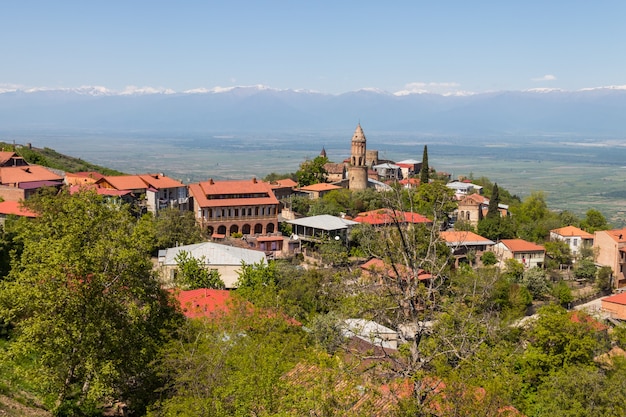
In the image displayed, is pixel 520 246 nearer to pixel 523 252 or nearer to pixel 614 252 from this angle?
pixel 523 252

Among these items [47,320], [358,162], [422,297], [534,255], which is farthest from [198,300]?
[358,162]

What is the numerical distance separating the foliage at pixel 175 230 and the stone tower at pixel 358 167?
28195 millimetres

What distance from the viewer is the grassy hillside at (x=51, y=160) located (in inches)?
2437

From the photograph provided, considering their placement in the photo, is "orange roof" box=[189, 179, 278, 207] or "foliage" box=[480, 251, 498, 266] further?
"orange roof" box=[189, 179, 278, 207]

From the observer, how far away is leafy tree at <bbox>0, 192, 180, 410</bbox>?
15.0 metres

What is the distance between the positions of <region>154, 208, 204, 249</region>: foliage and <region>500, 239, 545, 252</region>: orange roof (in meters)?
22.8

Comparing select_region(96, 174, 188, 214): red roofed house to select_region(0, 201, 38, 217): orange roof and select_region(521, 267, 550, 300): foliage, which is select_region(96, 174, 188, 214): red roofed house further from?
select_region(521, 267, 550, 300): foliage

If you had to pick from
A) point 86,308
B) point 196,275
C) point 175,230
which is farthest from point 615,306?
point 86,308

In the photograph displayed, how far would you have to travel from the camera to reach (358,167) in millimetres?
67562

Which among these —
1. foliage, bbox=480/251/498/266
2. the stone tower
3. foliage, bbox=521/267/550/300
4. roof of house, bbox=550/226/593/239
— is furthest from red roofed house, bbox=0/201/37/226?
roof of house, bbox=550/226/593/239

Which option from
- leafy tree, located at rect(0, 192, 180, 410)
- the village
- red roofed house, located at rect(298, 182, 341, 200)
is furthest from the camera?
red roofed house, located at rect(298, 182, 341, 200)

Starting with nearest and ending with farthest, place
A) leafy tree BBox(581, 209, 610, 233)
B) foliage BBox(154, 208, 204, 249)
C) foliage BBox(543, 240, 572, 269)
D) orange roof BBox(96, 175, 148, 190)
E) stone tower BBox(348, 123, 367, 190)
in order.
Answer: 1. foliage BBox(154, 208, 204, 249)
2. orange roof BBox(96, 175, 148, 190)
3. foliage BBox(543, 240, 572, 269)
4. leafy tree BBox(581, 209, 610, 233)
5. stone tower BBox(348, 123, 367, 190)

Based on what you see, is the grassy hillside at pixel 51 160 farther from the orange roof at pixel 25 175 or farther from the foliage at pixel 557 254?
the foliage at pixel 557 254

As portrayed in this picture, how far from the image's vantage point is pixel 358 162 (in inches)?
2731
